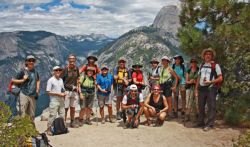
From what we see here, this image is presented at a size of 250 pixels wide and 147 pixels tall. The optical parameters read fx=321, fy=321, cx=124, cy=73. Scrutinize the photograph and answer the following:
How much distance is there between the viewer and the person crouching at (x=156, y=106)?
41.1 feet

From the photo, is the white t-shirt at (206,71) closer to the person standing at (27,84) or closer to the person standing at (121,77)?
the person standing at (121,77)

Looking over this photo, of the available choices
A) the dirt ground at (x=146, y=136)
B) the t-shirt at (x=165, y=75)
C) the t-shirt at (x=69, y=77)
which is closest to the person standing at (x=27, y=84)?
the t-shirt at (x=69, y=77)

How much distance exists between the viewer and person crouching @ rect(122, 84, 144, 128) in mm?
12406

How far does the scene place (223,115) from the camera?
13.3 meters

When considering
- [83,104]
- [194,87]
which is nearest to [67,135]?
[83,104]

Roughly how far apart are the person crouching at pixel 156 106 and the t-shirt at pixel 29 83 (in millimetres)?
4349

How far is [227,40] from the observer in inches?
459

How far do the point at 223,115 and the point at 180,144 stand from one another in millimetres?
3692

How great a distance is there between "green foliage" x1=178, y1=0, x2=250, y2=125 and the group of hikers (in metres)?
0.83

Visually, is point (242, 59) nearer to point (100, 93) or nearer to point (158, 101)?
point (158, 101)

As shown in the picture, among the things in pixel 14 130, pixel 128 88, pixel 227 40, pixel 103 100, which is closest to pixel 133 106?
pixel 128 88

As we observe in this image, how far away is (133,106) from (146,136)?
1.50m

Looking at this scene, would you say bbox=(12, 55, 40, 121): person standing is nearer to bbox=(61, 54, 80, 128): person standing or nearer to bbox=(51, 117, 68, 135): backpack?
bbox=(51, 117, 68, 135): backpack

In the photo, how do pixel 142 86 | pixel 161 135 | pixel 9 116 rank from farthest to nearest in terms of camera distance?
pixel 142 86, pixel 161 135, pixel 9 116
